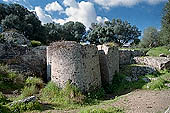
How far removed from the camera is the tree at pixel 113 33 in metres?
36.1

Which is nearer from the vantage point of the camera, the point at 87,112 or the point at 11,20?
the point at 87,112

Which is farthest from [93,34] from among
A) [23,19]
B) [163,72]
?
[163,72]

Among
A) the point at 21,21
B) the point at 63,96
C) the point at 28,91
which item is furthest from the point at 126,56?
the point at 21,21

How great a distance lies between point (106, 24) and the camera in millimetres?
41750

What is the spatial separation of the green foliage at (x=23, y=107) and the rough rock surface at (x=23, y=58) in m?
4.14

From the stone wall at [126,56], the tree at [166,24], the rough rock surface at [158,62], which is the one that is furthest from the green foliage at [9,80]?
the tree at [166,24]

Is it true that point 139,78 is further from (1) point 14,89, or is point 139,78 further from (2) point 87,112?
(1) point 14,89

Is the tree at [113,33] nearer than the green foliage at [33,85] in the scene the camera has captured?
No

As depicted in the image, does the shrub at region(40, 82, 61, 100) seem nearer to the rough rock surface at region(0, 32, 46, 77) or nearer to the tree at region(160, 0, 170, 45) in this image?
the rough rock surface at region(0, 32, 46, 77)

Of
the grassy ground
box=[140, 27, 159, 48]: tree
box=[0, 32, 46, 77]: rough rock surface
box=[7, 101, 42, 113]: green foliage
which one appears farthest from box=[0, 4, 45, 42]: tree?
box=[7, 101, 42, 113]: green foliage

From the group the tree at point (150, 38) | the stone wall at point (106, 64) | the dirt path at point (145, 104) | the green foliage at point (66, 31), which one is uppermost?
the green foliage at point (66, 31)

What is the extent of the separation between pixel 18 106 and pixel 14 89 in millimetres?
2902

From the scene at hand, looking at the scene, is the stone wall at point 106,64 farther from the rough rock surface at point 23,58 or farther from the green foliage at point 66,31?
the green foliage at point 66,31

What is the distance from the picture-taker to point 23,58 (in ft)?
37.4
